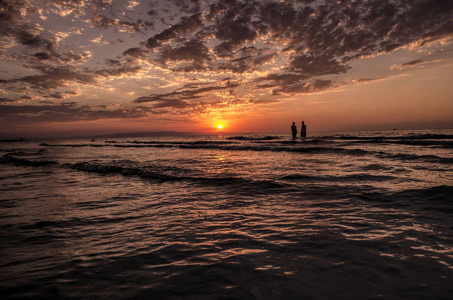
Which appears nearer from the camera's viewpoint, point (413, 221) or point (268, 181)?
point (413, 221)

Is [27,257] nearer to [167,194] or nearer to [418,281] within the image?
[167,194]

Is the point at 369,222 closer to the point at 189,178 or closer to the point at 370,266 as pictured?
the point at 370,266

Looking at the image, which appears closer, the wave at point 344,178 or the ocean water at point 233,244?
the ocean water at point 233,244

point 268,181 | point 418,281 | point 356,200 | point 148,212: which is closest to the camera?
point 418,281

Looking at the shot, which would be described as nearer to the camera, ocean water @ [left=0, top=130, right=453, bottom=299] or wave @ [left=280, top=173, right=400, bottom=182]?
ocean water @ [left=0, top=130, right=453, bottom=299]

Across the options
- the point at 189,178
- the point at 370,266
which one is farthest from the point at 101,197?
the point at 370,266

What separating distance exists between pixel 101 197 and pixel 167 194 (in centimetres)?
208

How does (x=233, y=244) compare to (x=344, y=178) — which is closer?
(x=233, y=244)

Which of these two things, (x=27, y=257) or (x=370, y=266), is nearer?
(x=370, y=266)

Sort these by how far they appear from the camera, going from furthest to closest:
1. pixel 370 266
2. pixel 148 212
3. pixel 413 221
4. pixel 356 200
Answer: pixel 356 200
pixel 148 212
pixel 413 221
pixel 370 266

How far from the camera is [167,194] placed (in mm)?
7809

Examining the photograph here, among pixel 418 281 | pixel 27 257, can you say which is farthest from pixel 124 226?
pixel 418 281

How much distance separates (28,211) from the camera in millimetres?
6113

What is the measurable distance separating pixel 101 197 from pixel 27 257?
158 inches
